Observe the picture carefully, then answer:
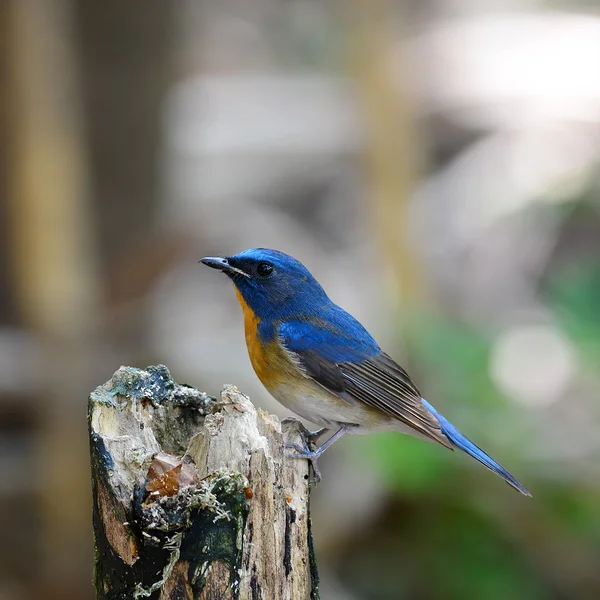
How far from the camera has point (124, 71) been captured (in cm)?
772

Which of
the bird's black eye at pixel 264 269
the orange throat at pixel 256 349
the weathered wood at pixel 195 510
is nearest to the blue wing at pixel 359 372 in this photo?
the orange throat at pixel 256 349

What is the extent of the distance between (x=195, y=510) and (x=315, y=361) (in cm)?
151

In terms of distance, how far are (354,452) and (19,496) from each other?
265 centimetres

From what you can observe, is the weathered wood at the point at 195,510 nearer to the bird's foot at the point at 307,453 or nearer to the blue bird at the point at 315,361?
the bird's foot at the point at 307,453

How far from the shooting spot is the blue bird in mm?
3801

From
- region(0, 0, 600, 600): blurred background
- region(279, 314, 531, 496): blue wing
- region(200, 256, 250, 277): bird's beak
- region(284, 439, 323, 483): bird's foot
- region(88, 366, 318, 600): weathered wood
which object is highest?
region(0, 0, 600, 600): blurred background

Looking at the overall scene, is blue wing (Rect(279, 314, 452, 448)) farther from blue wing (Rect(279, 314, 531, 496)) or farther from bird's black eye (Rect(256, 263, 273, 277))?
bird's black eye (Rect(256, 263, 273, 277))

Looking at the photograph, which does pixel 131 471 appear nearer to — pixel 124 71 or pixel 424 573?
pixel 424 573

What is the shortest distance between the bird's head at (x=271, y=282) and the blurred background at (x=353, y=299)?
2.07m

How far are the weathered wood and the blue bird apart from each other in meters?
0.95

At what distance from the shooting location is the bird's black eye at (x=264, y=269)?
3830mm

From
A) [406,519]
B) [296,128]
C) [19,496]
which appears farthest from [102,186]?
[296,128]

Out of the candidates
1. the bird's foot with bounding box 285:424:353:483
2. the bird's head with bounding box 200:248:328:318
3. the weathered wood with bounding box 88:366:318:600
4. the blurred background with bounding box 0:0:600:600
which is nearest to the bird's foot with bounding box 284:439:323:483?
the bird's foot with bounding box 285:424:353:483

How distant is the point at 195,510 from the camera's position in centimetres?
238
